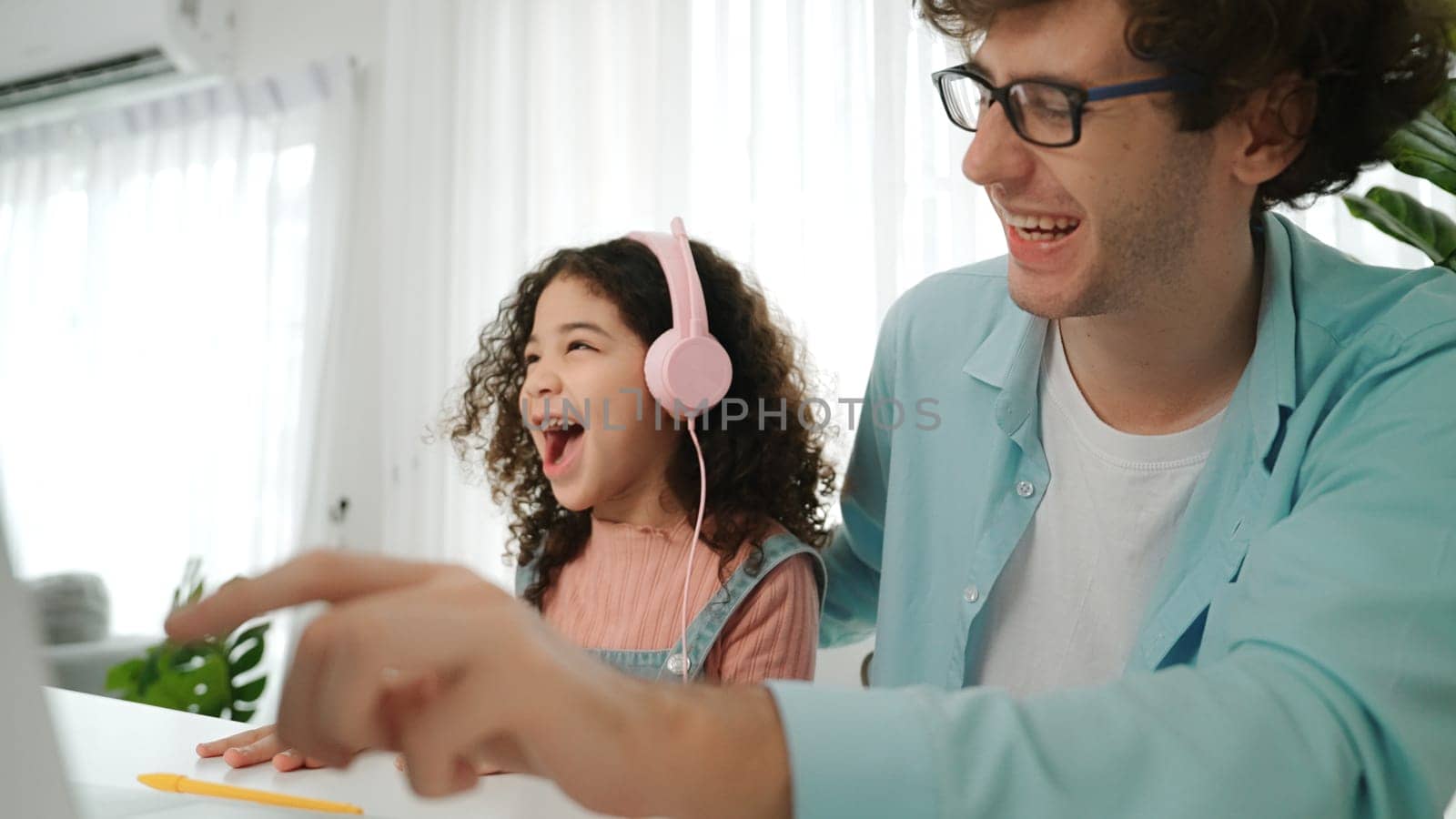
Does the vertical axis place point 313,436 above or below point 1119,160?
below

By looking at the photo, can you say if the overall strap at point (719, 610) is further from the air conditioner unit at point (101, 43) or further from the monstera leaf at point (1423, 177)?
the air conditioner unit at point (101, 43)

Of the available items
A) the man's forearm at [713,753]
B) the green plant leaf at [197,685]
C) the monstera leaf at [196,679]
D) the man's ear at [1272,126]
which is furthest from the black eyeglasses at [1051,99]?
the green plant leaf at [197,685]

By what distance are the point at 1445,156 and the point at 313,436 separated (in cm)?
313

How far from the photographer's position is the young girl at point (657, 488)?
98 cm

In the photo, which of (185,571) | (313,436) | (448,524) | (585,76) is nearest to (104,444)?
(185,571)

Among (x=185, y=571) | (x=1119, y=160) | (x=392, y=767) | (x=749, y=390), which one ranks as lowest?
Result: (x=185, y=571)

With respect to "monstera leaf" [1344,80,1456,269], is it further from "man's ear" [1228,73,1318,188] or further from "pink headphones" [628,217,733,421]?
"pink headphones" [628,217,733,421]

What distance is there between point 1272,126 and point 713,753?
79cm

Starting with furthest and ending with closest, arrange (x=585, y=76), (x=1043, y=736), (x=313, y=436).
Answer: (x=313, y=436), (x=585, y=76), (x=1043, y=736)

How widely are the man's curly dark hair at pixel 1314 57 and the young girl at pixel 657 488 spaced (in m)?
0.43

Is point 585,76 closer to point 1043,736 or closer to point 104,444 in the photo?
point 104,444

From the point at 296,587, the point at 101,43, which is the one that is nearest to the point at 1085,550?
the point at 296,587

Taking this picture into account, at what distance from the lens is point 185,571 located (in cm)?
339

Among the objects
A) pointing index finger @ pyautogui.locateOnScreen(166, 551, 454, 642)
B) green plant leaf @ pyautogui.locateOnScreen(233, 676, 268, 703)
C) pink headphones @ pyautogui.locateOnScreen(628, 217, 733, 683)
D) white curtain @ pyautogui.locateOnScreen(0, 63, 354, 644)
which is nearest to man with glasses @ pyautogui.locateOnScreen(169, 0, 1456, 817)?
pointing index finger @ pyautogui.locateOnScreen(166, 551, 454, 642)
